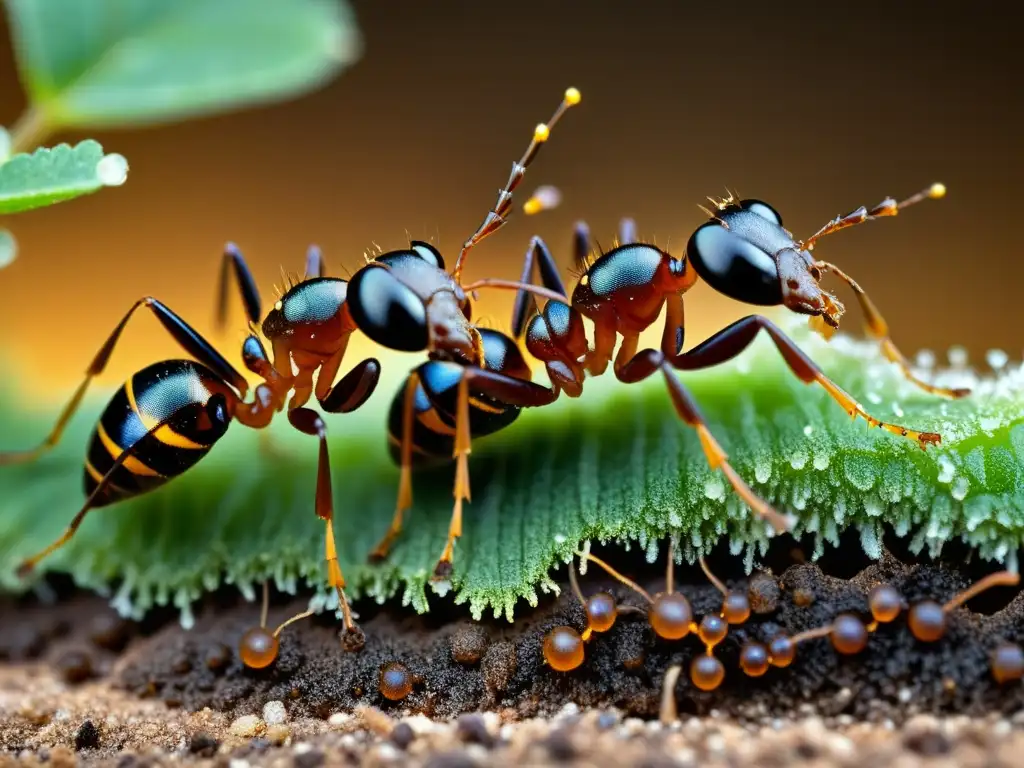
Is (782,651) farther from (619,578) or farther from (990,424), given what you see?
(990,424)

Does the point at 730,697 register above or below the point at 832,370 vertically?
below

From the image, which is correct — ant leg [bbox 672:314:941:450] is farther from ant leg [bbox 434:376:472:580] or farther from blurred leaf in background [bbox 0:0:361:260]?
blurred leaf in background [bbox 0:0:361:260]

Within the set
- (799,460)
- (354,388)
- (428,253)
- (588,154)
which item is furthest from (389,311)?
(588,154)

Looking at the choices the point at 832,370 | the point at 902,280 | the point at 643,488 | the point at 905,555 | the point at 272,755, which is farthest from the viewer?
the point at 902,280

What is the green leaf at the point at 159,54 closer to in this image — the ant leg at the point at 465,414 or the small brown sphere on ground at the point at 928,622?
the ant leg at the point at 465,414

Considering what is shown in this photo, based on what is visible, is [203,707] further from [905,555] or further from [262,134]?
[262,134]

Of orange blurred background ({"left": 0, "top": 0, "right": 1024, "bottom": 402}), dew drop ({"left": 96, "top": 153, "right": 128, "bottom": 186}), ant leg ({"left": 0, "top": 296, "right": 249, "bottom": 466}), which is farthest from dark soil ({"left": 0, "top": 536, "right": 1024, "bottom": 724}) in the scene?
orange blurred background ({"left": 0, "top": 0, "right": 1024, "bottom": 402})

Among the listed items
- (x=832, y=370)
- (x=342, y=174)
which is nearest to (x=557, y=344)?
(x=832, y=370)
